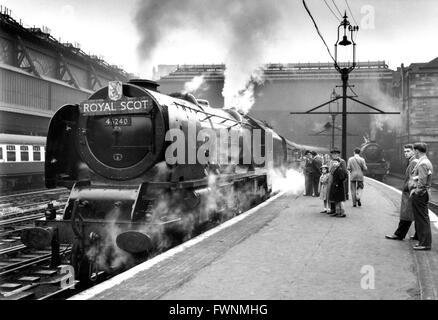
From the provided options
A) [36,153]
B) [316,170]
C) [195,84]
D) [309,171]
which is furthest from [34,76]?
[195,84]

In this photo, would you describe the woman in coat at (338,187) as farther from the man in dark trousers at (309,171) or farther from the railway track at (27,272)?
the railway track at (27,272)

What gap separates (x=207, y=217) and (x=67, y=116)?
130 inches

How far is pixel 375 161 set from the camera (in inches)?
1252

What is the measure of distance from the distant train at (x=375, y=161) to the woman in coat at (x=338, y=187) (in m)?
23.6

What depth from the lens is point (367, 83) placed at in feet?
151

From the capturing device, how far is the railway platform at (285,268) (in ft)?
13.4

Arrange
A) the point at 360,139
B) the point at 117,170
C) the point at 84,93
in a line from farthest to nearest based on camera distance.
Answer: the point at 360,139 < the point at 84,93 < the point at 117,170

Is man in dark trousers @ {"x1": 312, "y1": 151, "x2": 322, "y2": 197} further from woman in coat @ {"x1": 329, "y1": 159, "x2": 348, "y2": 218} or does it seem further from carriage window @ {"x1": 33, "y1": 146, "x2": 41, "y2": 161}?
carriage window @ {"x1": 33, "y1": 146, "x2": 41, "y2": 161}

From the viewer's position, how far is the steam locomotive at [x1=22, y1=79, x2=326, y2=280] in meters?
6.10

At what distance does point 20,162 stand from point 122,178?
545 inches
